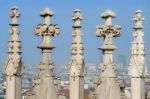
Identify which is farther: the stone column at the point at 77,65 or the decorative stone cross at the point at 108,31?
the stone column at the point at 77,65

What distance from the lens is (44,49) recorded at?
1124 centimetres

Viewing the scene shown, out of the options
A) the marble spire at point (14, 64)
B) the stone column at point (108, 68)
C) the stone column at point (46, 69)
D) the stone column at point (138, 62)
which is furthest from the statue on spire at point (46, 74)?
the stone column at point (138, 62)

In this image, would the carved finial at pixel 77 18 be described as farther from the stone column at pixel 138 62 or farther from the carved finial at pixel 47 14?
the carved finial at pixel 47 14

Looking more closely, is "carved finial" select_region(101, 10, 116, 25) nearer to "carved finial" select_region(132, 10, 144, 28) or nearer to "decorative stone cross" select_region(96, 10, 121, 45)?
"decorative stone cross" select_region(96, 10, 121, 45)

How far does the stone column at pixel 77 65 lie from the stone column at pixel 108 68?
19.6 ft

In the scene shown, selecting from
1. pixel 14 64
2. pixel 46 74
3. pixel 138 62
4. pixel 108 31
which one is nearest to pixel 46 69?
pixel 46 74

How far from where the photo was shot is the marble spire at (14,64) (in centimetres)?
1590

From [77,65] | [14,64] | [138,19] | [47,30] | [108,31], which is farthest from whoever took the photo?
[77,65]

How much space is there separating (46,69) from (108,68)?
1.24 meters

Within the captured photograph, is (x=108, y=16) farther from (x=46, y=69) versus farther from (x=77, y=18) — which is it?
(x=77, y=18)

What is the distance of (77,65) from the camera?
17.4 meters

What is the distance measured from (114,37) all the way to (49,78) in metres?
1.58

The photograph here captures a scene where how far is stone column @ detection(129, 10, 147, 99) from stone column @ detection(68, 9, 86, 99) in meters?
1.65

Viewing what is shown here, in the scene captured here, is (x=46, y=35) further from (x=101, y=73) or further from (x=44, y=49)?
(x=101, y=73)
